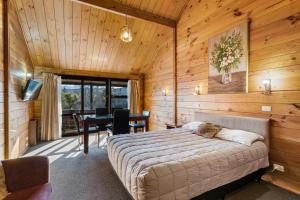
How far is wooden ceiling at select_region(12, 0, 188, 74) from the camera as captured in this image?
3393mm

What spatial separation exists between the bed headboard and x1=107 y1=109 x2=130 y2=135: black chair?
1858 millimetres

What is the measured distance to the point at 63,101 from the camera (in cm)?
547

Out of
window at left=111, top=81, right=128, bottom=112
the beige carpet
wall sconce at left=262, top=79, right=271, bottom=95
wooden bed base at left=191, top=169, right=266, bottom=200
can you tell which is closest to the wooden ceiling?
window at left=111, top=81, right=128, bottom=112

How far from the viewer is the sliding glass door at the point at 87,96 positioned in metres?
5.53

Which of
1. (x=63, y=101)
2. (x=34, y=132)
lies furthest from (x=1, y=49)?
(x=63, y=101)

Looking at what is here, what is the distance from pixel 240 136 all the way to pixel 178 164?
4.48 feet

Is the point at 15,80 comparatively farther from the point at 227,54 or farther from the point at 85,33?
the point at 227,54

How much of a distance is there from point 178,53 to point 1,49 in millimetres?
3840

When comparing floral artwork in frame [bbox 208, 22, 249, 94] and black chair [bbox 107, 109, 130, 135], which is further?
black chair [bbox 107, 109, 130, 135]

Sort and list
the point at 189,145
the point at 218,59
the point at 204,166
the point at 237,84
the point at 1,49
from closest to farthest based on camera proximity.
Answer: the point at 204,166 → the point at 189,145 → the point at 1,49 → the point at 237,84 → the point at 218,59

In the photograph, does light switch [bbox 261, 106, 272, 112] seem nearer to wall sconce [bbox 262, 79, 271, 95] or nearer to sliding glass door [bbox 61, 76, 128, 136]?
wall sconce [bbox 262, 79, 271, 95]

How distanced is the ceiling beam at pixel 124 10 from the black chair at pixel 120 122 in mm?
2324

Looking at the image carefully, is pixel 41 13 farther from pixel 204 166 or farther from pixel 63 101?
pixel 204 166

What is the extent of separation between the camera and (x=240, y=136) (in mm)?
2418
